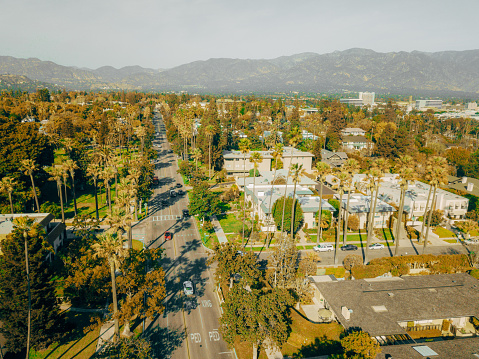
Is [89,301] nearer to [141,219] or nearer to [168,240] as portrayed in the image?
[168,240]

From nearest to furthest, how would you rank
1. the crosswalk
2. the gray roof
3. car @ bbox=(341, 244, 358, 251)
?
the gray roof, car @ bbox=(341, 244, 358, 251), the crosswalk

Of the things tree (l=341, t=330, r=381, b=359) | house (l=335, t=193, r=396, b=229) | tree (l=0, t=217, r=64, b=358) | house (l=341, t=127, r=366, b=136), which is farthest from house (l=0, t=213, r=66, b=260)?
house (l=341, t=127, r=366, b=136)

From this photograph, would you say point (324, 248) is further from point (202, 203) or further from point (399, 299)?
point (202, 203)

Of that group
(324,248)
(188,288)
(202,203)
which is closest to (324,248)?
(324,248)

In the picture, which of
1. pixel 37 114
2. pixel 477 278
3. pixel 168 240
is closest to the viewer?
pixel 477 278

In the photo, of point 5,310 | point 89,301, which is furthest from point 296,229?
point 5,310

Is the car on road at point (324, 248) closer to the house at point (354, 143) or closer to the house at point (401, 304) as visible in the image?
the house at point (401, 304)

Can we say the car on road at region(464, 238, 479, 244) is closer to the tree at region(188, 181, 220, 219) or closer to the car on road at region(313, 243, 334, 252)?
the car on road at region(313, 243, 334, 252)
